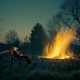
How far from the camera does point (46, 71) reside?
16.1 m

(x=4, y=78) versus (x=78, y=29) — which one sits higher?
(x=78, y=29)

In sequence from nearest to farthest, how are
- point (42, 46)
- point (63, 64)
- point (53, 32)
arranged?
point (63, 64) < point (53, 32) < point (42, 46)

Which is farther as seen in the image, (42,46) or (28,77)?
(42,46)

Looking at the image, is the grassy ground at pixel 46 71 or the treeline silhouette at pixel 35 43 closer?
the grassy ground at pixel 46 71

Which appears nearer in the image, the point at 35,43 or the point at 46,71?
the point at 46,71

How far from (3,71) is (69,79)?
4424 millimetres

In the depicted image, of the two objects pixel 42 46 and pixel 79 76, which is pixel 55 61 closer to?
pixel 79 76

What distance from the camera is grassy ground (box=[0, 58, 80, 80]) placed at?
604 inches

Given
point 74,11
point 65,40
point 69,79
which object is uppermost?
point 74,11

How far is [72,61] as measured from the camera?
23391 mm

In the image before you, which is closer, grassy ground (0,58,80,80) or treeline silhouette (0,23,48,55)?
grassy ground (0,58,80,80)

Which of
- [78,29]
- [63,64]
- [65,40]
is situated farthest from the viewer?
[78,29]

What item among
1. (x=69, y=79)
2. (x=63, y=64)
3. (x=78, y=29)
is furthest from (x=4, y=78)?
(x=78, y=29)

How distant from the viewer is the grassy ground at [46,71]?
50.4 feet
